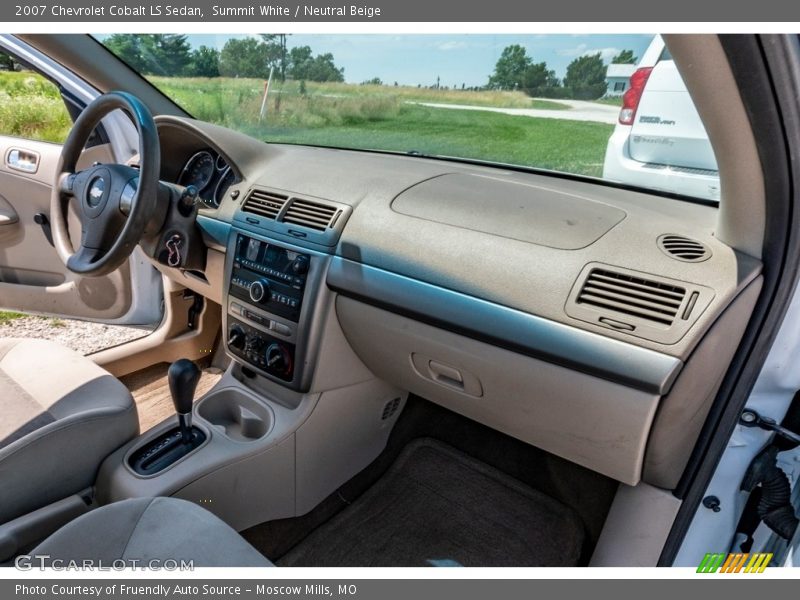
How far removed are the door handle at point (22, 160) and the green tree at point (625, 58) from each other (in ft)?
7.61

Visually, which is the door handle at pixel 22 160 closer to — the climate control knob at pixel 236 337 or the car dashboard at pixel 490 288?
the car dashboard at pixel 490 288

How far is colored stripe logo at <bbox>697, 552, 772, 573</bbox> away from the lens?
1303mm

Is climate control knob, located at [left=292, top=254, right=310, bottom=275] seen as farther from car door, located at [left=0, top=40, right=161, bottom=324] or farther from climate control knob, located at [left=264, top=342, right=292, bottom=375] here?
car door, located at [left=0, top=40, right=161, bottom=324]

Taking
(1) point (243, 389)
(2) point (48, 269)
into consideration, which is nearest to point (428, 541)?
(1) point (243, 389)

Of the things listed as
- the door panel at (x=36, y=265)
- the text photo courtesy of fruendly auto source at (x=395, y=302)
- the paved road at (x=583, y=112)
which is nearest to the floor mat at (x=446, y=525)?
the text photo courtesy of fruendly auto source at (x=395, y=302)

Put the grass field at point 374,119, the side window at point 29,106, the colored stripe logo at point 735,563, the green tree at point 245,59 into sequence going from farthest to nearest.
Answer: the side window at point 29,106 < the green tree at point 245,59 < the grass field at point 374,119 < the colored stripe logo at point 735,563

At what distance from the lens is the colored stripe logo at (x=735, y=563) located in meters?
1.30

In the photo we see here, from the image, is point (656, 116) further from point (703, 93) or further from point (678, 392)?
point (678, 392)

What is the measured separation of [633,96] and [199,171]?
1497mm

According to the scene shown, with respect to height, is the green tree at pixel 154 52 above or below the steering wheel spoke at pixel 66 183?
above

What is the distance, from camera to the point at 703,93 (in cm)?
93

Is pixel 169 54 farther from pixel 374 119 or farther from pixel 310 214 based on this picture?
pixel 310 214

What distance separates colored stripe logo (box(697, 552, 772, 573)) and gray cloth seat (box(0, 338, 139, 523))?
1.51m

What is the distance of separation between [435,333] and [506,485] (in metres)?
0.87
